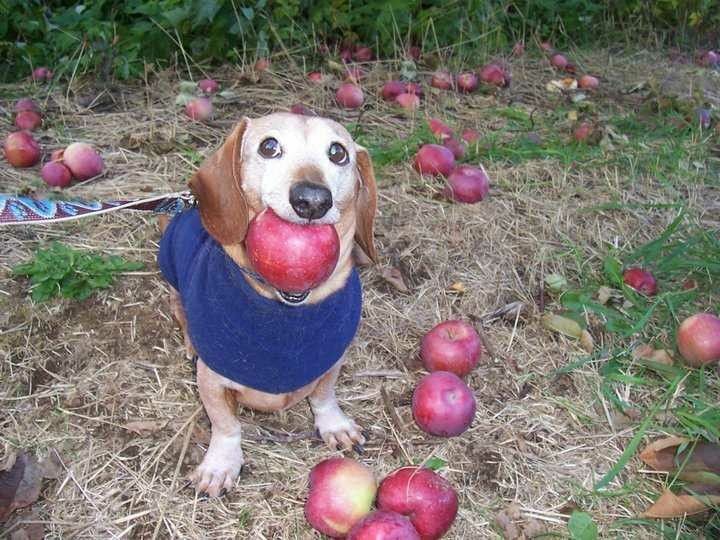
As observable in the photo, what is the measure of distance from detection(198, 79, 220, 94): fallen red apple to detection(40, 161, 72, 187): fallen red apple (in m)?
1.32

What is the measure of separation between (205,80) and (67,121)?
90cm

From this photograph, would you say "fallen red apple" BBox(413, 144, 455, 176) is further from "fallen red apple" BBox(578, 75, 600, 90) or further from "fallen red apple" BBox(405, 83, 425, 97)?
"fallen red apple" BBox(578, 75, 600, 90)

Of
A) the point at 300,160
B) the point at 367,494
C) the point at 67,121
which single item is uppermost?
the point at 300,160

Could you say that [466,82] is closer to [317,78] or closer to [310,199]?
[317,78]

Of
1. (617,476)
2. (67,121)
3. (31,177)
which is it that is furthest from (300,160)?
(67,121)

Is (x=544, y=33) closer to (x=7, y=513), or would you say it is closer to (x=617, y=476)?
(x=617, y=476)

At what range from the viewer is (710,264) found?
9.91 ft

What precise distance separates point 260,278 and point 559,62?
4683mm

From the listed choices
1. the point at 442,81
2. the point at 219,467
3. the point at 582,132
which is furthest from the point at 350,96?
the point at 219,467

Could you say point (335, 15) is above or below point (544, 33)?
above

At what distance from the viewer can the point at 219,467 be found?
2213 millimetres

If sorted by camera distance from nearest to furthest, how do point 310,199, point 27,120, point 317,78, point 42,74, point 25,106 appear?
point 310,199, point 27,120, point 25,106, point 42,74, point 317,78

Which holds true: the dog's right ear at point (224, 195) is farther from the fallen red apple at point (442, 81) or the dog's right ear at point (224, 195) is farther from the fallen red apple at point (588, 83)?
the fallen red apple at point (588, 83)

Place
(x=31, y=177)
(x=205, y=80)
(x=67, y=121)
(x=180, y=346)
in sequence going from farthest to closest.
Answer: (x=205, y=80) → (x=67, y=121) → (x=31, y=177) → (x=180, y=346)
